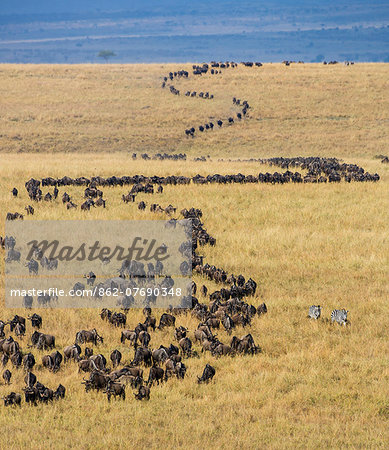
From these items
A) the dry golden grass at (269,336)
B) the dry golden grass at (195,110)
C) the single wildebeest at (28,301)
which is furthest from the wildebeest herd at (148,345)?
the dry golden grass at (195,110)

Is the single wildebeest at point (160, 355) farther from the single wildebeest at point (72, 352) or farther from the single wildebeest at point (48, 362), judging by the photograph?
the single wildebeest at point (48, 362)

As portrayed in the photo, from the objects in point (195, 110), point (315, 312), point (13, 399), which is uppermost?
point (195, 110)

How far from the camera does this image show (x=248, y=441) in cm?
1088

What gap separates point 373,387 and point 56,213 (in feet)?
55.5

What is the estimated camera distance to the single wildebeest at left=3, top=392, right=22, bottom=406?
11955mm

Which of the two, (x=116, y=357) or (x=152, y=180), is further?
(x=152, y=180)

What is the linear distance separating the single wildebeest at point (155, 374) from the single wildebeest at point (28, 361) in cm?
246

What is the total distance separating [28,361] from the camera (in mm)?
13375

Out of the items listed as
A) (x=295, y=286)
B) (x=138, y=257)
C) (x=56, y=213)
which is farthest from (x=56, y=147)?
(x=295, y=286)

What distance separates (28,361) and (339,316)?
7524 mm

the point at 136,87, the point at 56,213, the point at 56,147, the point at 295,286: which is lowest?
the point at 295,286

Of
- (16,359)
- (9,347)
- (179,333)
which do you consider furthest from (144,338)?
(9,347)

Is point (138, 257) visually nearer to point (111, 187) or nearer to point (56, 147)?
point (111, 187)

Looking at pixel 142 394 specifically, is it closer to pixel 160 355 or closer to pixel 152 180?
pixel 160 355
